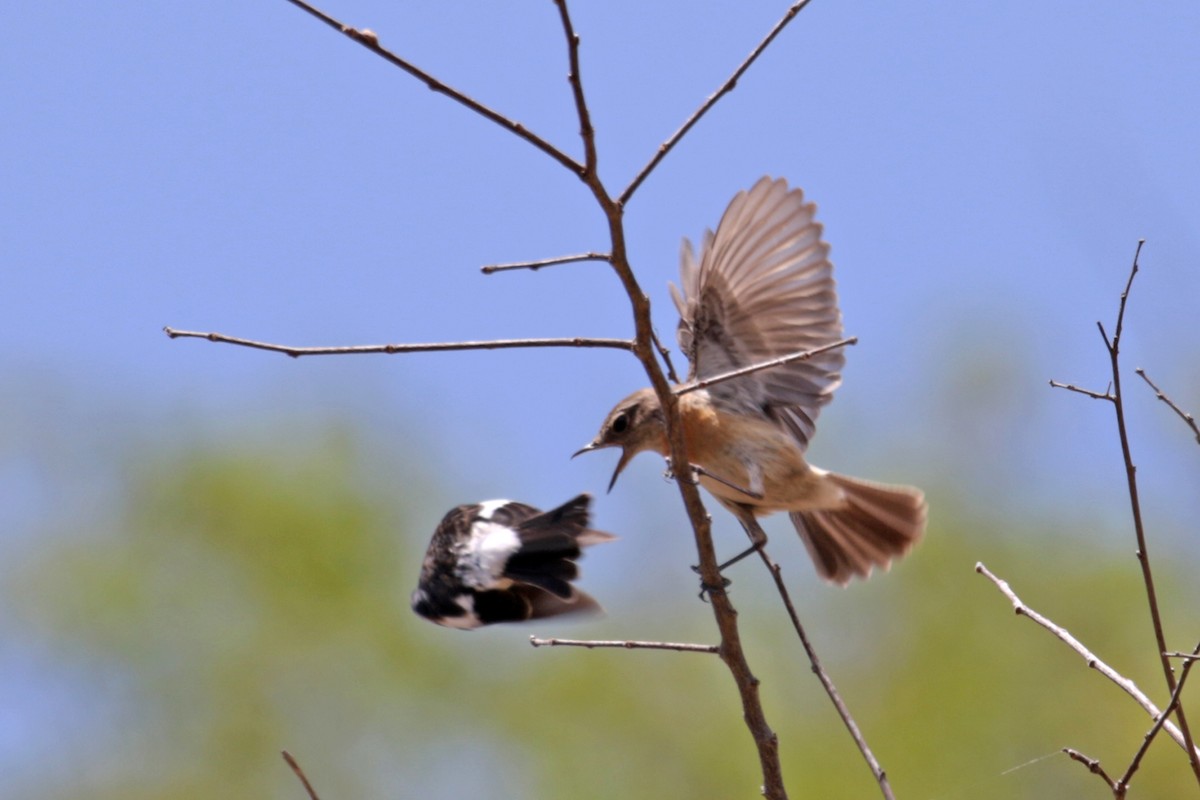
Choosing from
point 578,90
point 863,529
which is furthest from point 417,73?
point 863,529

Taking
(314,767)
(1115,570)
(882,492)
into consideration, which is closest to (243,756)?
(314,767)

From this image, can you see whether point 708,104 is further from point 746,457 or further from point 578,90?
point 746,457

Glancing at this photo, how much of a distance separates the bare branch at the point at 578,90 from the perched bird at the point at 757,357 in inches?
107

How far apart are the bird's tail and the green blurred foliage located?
5.26 meters

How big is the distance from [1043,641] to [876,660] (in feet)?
4.82

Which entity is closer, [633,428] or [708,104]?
[708,104]

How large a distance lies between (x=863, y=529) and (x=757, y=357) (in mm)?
1008

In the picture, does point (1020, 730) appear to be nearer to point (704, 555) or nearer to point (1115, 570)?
point (1115, 570)

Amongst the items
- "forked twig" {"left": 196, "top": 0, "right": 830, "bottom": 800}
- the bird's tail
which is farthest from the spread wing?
"forked twig" {"left": 196, "top": 0, "right": 830, "bottom": 800}

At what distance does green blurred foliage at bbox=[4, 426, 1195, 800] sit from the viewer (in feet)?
37.9

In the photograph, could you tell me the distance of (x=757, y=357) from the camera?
17.9 feet

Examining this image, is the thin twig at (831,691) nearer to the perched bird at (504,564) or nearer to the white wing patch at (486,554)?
the perched bird at (504,564)

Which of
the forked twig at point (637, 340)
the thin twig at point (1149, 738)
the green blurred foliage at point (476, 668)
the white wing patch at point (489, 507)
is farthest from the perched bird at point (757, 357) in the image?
the green blurred foliage at point (476, 668)

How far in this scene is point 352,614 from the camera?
1393cm
